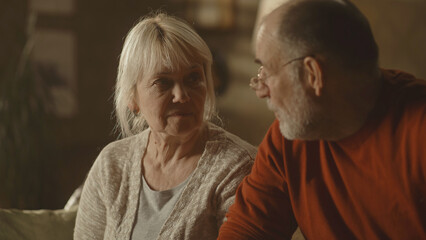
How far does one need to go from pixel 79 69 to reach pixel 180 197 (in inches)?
102

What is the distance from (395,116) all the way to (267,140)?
0.33m

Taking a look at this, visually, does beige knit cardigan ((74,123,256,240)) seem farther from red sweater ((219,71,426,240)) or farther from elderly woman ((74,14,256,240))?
red sweater ((219,71,426,240))

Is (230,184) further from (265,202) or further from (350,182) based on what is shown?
(350,182)

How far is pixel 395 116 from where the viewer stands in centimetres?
103

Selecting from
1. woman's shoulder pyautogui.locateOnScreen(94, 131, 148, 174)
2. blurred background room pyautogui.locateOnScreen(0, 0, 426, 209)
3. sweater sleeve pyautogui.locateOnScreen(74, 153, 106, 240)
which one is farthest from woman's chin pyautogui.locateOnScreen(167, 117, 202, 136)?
blurred background room pyautogui.locateOnScreen(0, 0, 426, 209)

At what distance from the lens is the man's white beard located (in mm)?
1059

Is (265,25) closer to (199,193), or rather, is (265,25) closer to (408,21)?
(199,193)

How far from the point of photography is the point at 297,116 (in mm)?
1073

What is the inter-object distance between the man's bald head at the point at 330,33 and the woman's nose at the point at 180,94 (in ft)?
1.45

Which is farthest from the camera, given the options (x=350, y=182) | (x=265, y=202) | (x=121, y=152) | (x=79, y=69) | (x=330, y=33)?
(x=79, y=69)

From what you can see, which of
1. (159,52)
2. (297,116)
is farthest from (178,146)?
(297,116)

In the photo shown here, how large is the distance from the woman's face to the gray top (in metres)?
0.16

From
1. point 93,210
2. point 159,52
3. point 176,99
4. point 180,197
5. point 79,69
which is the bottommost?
point 79,69

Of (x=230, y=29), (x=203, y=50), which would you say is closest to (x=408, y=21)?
(x=230, y=29)
